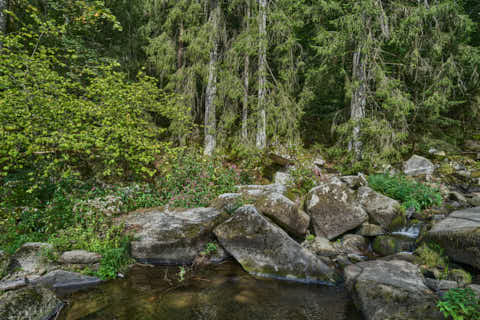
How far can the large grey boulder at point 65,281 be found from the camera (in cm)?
445

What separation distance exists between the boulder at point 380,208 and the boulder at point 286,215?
81.9 inches

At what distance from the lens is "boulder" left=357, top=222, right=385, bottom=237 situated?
21.4 feet

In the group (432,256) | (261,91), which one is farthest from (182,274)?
(261,91)

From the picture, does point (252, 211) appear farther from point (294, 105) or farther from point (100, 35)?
point (100, 35)

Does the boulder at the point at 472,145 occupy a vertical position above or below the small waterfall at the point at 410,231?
above

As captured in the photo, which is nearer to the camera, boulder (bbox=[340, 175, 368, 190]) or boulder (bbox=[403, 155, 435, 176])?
boulder (bbox=[340, 175, 368, 190])

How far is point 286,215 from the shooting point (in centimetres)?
641

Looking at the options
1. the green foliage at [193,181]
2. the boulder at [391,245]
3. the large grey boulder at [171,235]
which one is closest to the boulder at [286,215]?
the large grey boulder at [171,235]

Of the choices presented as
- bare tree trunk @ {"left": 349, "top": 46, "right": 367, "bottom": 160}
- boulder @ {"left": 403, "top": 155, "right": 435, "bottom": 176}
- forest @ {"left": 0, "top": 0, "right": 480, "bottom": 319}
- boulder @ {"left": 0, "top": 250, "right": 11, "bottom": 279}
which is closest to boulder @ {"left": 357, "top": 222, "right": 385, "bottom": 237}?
A: forest @ {"left": 0, "top": 0, "right": 480, "bottom": 319}

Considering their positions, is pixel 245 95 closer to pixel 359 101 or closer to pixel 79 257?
pixel 359 101

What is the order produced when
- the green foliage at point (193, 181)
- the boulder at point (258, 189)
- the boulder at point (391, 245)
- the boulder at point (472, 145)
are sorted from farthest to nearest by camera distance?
the boulder at point (472, 145)
the green foliage at point (193, 181)
the boulder at point (258, 189)
the boulder at point (391, 245)

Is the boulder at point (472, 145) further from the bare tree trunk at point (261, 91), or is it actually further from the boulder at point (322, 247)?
the boulder at point (322, 247)

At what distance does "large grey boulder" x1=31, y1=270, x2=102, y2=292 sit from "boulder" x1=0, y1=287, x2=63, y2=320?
746 mm

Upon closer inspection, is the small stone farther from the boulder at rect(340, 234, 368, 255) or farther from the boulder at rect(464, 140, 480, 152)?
the boulder at rect(464, 140, 480, 152)
